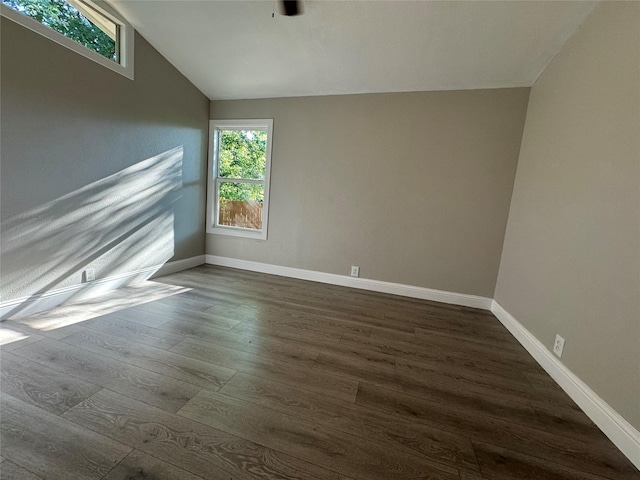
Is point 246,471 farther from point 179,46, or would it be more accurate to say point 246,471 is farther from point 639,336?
point 179,46

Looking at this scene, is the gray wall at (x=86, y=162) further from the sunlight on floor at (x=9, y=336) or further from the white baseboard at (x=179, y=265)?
the sunlight on floor at (x=9, y=336)

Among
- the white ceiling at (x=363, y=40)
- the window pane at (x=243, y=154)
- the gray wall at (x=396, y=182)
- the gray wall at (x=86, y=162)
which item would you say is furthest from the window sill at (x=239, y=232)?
the white ceiling at (x=363, y=40)

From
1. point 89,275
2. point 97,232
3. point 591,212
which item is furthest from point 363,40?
point 89,275

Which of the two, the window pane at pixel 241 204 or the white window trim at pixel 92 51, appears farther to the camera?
the window pane at pixel 241 204

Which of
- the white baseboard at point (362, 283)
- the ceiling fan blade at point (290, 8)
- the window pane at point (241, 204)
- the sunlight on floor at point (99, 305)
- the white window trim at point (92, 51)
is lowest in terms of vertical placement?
the sunlight on floor at point (99, 305)

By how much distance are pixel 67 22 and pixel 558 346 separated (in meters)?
4.48

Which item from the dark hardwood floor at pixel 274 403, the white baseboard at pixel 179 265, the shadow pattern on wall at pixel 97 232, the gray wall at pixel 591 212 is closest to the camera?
the dark hardwood floor at pixel 274 403

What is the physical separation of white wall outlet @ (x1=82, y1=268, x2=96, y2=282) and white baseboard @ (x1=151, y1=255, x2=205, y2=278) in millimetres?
702

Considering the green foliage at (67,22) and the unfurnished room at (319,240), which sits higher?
the green foliage at (67,22)

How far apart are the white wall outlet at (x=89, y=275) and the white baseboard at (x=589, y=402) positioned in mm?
3867

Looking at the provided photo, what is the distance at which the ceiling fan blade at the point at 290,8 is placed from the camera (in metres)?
2.03

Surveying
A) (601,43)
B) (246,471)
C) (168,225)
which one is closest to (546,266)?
(601,43)

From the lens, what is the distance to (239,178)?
3705 millimetres

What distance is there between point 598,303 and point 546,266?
58cm
